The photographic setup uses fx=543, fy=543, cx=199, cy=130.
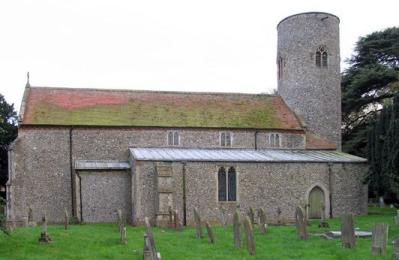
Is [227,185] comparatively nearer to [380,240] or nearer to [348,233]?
[348,233]

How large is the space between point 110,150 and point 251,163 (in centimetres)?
754

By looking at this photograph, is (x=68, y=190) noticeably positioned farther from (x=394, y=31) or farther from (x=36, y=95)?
(x=394, y=31)

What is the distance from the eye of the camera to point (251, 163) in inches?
1065

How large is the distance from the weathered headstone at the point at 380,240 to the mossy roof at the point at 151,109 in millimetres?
16930

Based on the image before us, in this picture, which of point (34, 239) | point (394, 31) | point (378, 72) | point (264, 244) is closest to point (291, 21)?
point (378, 72)

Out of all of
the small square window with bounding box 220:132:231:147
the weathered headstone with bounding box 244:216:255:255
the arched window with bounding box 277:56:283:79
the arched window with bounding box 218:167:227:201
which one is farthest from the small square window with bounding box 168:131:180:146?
the weathered headstone with bounding box 244:216:255:255

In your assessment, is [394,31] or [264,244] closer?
[264,244]

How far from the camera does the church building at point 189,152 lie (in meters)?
Answer: 26.2

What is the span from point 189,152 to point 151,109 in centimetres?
398

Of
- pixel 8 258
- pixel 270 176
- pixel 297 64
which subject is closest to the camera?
pixel 8 258

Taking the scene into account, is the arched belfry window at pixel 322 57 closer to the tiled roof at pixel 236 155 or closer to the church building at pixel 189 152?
the church building at pixel 189 152

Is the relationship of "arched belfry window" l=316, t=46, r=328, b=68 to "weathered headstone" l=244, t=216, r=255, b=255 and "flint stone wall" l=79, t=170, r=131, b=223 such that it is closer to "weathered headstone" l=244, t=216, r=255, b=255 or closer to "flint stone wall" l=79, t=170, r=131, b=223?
"flint stone wall" l=79, t=170, r=131, b=223

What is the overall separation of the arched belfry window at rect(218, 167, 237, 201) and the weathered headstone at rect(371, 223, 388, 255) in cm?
1290

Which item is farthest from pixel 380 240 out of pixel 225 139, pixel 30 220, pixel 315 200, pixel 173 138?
pixel 173 138
